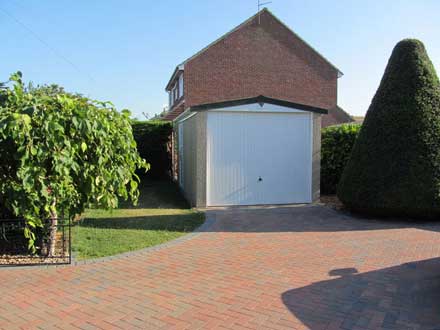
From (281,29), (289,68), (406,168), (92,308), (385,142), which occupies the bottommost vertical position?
(92,308)

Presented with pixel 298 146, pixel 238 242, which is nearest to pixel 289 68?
pixel 298 146

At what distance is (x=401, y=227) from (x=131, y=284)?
233 inches

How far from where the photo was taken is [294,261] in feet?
18.8

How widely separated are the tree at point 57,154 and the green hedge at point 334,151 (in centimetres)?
815

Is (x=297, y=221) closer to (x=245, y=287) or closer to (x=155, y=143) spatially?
(x=245, y=287)

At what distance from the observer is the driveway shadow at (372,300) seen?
3.76 meters

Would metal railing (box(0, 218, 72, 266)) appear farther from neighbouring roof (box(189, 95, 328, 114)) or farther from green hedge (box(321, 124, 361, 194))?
green hedge (box(321, 124, 361, 194))

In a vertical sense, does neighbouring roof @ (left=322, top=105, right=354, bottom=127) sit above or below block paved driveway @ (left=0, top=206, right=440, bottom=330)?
above

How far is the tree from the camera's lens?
5.03 meters

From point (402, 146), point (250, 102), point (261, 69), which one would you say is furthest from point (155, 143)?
point (261, 69)

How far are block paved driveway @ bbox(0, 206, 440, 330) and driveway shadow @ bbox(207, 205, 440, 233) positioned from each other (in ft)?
2.27

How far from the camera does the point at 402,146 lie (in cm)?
852

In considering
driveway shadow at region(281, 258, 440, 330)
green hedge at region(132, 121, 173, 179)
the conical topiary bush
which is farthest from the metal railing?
green hedge at region(132, 121, 173, 179)

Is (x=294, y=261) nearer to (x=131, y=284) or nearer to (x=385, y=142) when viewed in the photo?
(x=131, y=284)
